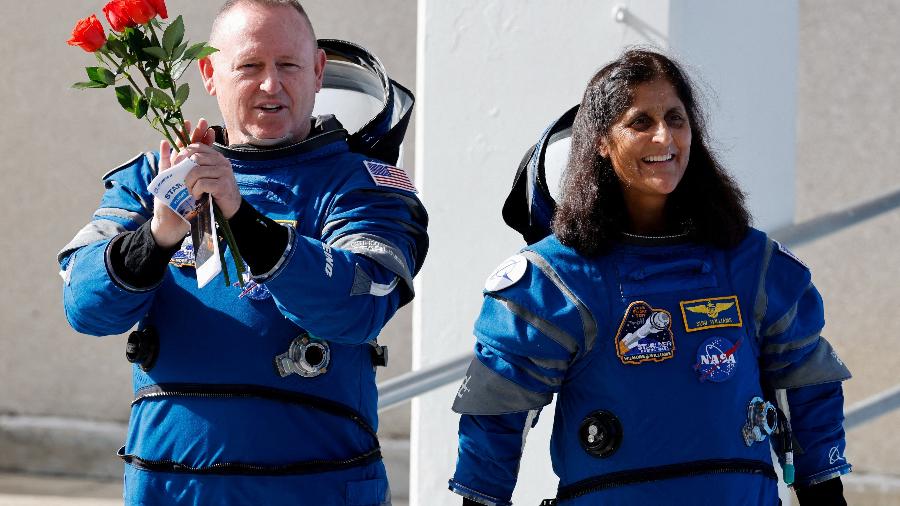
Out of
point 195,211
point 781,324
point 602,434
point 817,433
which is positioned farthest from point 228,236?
point 817,433

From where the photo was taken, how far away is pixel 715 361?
1990 mm

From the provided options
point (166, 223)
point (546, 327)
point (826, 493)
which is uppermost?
Result: point (166, 223)

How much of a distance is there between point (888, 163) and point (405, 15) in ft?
6.47

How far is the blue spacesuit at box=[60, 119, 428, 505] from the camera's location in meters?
1.95

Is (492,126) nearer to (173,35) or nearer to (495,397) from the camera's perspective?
(495,397)

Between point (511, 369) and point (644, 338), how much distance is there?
0.66 ft

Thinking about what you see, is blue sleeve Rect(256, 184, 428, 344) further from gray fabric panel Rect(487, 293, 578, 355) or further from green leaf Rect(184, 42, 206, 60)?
green leaf Rect(184, 42, 206, 60)

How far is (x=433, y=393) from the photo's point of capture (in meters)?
3.27

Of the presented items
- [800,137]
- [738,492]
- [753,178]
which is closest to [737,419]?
[738,492]

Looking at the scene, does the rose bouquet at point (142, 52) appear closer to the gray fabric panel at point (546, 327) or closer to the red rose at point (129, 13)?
the red rose at point (129, 13)

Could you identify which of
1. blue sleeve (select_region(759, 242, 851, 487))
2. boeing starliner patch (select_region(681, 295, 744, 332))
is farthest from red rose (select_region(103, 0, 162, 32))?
blue sleeve (select_region(759, 242, 851, 487))

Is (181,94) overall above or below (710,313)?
above

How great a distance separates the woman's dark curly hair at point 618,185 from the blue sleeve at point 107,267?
2.12ft

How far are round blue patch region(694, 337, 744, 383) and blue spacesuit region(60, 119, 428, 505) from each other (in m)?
0.44
